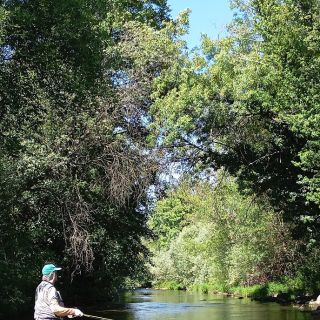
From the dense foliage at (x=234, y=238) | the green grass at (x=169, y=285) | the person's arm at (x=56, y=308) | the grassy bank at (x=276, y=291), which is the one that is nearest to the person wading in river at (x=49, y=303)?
the person's arm at (x=56, y=308)

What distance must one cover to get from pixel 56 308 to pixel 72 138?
14.1m

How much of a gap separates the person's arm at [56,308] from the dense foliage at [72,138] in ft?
23.4

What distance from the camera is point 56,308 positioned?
7.82 meters

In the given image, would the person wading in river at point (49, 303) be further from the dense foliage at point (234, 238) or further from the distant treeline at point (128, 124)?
the dense foliage at point (234, 238)

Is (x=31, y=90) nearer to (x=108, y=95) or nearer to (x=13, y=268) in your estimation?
(x=108, y=95)

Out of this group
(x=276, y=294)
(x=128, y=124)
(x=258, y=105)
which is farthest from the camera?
(x=276, y=294)

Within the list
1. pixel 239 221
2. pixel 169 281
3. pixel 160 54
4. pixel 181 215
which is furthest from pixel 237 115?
pixel 181 215

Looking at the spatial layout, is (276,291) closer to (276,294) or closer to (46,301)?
(276,294)

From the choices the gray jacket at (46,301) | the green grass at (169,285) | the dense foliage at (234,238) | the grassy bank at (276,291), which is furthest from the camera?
the green grass at (169,285)

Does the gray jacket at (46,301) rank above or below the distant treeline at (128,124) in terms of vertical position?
below

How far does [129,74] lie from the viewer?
934 inches

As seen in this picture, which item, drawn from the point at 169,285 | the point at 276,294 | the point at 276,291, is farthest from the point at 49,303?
the point at 169,285

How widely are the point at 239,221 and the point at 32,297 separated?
2141 centimetres

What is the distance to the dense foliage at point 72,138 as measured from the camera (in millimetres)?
14789
